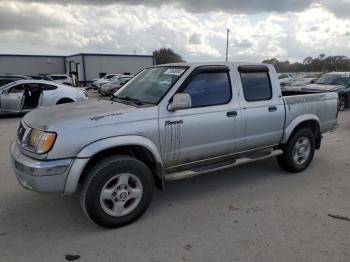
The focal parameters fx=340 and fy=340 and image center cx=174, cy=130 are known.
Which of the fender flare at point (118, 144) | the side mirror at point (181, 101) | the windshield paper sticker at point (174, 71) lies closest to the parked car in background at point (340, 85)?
the windshield paper sticker at point (174, 71)

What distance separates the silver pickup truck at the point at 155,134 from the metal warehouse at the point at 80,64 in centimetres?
4033

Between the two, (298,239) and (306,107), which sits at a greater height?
(306,107)

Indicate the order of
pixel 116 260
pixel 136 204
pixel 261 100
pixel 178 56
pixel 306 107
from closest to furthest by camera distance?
pixel 116 260 < pixel 136 204 < pixel 261 100 < pixel 306 107 < pixel 178 56

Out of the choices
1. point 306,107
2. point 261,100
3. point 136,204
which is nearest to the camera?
point 136,204

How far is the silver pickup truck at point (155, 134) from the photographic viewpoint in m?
3.47

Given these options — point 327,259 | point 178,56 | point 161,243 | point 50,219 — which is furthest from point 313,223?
point 178,56

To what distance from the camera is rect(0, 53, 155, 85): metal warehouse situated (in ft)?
144

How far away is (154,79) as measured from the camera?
4.63m

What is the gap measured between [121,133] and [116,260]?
1290 mm

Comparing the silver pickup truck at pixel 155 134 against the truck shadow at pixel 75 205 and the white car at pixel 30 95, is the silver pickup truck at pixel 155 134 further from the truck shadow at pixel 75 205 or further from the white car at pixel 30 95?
the white car at pixel 30 95

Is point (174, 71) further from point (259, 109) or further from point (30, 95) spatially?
point (30, 95)

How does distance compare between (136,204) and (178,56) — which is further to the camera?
(178,56)

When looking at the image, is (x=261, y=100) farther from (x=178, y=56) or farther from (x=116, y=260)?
(x=178, y=56)

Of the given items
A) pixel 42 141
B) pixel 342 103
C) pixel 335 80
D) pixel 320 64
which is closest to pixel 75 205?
pixel 42 141
